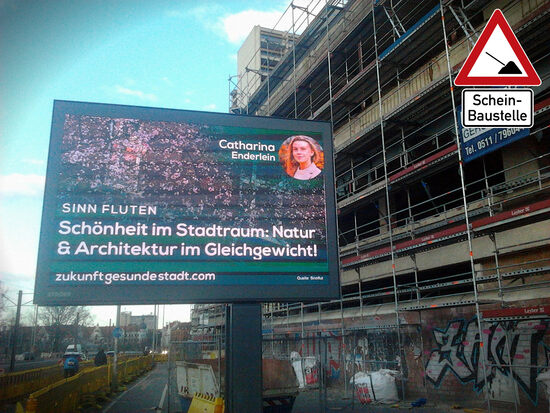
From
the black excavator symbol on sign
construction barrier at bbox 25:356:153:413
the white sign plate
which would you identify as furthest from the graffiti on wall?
construction barrier at bbox 25:356:153:413

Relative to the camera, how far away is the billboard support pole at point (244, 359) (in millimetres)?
7133

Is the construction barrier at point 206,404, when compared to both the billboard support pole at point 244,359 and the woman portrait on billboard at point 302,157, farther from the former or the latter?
the woman portrait on billboard at point 302,157

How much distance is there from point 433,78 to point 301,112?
11.3 m

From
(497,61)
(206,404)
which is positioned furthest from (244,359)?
(497,61)

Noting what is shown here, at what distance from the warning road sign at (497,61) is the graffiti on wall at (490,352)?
7.11 m

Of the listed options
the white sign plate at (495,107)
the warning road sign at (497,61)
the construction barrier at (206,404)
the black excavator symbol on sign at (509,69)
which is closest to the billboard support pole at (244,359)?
the construction barrier at (206,404)

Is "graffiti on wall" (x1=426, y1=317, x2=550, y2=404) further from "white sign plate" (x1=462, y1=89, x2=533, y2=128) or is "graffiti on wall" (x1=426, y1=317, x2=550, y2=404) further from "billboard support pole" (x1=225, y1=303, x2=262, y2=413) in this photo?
"white sign plate" (x1=462, y1=89, x2=533, y2=128)

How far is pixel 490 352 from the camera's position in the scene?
1128 cm

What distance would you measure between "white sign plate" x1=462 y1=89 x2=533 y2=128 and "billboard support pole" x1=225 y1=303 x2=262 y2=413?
182 inches

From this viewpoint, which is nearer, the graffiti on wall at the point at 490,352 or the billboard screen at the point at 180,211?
the billboard screen at the point at 180,211

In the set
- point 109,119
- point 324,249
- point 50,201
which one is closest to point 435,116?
point 324,249

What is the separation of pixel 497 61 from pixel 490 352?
30.3ft

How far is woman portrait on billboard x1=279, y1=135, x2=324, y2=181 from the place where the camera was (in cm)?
787

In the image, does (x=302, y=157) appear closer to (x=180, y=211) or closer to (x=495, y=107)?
(x=180, y=211)
